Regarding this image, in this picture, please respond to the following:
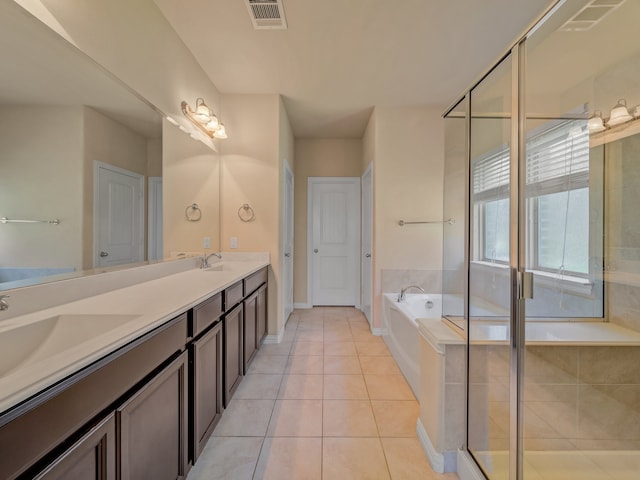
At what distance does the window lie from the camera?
1309mm

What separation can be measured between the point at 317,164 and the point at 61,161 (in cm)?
339

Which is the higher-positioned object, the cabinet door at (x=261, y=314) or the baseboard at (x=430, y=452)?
the cabinet door at (x=261, y=314)

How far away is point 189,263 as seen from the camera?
2.31 m

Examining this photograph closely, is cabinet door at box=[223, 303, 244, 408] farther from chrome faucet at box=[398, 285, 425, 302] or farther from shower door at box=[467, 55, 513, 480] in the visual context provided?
chrome faucet at box=[398, 285, 425, 302]

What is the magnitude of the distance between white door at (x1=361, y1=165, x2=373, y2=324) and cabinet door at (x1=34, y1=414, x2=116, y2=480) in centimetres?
292

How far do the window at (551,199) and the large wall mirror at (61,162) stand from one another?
188 cm

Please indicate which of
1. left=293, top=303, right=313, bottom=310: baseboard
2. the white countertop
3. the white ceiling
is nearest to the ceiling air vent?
the white ceiling

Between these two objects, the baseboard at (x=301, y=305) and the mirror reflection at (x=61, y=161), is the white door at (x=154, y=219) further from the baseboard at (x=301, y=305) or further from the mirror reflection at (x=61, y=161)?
the baseboard at (x=301, y=305)

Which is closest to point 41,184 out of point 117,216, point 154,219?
point 117,216

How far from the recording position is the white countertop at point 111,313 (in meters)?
0.58

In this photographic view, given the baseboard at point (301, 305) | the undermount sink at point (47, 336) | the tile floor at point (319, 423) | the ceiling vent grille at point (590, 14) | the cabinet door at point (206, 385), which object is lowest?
the tile floor at point (319, 423)

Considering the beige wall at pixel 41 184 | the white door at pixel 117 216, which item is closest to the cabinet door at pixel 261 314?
the white door at pixel 117 216

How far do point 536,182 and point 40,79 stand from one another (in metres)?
2.14

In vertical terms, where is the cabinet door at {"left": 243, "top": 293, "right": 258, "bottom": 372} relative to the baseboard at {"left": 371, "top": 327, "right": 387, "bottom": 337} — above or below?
above
